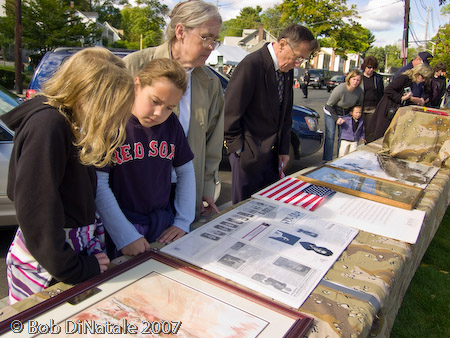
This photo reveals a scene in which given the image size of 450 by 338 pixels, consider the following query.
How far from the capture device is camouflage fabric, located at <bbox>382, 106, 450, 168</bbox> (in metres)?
2.98

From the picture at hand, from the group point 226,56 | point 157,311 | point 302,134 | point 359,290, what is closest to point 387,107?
point 302,134

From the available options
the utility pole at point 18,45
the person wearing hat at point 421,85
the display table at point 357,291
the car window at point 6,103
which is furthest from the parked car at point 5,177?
the utility pole at point 18,45

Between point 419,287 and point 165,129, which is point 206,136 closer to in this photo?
point 165,129

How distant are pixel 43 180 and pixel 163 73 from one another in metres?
0.58

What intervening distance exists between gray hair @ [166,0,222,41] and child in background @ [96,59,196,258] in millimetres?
437

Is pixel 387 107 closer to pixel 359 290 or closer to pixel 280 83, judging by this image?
pixel 280 83

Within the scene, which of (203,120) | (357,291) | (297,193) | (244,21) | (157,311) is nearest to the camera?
(157,311)

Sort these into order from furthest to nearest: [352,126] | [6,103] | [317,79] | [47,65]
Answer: [317,79]
[352,126]
[47,65]
[6,103]

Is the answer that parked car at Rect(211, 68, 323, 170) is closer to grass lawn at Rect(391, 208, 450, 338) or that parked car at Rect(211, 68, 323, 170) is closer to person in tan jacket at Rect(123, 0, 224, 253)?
grass lawn at Rect(391, 208, 450, 338)

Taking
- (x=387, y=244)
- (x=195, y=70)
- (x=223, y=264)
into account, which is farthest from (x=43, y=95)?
(x=387, y=244)

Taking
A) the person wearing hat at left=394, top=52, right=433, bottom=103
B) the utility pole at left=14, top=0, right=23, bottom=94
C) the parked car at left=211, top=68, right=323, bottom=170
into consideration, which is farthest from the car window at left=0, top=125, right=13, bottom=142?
the utility pole at left=14, top=0, right=23, bottom=94

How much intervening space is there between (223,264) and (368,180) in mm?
1505

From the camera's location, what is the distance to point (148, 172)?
1.43 metres

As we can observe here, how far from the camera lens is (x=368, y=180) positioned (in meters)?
2.36
